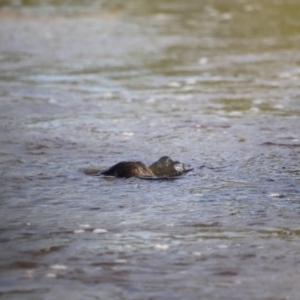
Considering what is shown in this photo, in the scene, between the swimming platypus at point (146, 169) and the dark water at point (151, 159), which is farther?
the swimming platypus at point (146, 169)

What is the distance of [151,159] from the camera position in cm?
677

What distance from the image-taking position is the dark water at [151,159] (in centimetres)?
430

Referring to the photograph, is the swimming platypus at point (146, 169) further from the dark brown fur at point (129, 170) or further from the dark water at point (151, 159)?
the dark water at point (151, 159)

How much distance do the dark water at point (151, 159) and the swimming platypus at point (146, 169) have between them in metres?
0.10

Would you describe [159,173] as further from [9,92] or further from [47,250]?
[9,92]

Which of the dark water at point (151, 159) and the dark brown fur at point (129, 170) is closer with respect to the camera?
the dark water at point (151, 159)

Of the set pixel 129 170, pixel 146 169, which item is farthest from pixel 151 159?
pixel 129 170

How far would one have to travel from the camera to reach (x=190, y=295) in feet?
13.2

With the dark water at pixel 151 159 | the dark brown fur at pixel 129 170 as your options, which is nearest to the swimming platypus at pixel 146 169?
the dark brown fur at pixel 129 170

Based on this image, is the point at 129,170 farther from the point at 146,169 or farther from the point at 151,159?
the point at 151,159

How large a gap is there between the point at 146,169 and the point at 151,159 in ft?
2.12

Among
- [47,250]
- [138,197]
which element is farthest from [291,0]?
[47,250]

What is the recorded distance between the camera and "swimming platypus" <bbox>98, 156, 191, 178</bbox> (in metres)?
6.05

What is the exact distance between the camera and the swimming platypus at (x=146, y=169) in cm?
605
